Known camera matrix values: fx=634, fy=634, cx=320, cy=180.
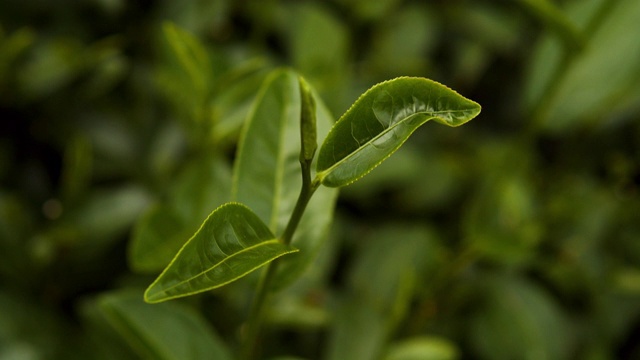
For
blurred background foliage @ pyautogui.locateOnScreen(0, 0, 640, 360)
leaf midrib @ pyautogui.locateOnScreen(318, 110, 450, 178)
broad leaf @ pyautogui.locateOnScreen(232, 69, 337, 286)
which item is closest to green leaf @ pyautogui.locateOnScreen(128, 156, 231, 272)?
blurred background foliage @ pyautogui.locateOnScreen(0, 0, 640, 360)

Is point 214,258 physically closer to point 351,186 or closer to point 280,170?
point 280,170

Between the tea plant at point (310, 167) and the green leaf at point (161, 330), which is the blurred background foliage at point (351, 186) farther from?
the tea plant at point (310, 167)

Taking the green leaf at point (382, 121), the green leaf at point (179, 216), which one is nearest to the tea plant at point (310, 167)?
the green leaf at point (382, 121)

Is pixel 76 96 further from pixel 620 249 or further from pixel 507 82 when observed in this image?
pixel 620 249

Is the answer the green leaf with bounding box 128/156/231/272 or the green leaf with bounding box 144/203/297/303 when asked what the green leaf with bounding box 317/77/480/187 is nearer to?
the green leaf with bounding box 144/203/297/303

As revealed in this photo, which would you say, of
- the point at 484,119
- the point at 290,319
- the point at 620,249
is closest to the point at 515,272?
the point at 620,249

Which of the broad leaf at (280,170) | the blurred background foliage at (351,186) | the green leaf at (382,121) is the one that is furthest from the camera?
the blurred background foliage at (351,186)

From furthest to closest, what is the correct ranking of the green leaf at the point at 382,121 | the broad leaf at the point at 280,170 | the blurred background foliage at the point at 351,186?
1. the blurred background foliage at the point at 351,186
2. the broad leaf at the point at 280,170
3. the green leaf at the point at 382,121
